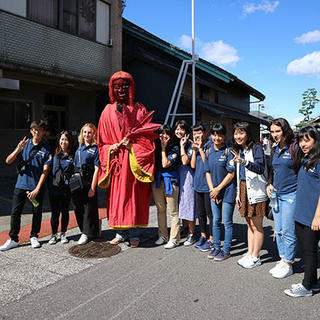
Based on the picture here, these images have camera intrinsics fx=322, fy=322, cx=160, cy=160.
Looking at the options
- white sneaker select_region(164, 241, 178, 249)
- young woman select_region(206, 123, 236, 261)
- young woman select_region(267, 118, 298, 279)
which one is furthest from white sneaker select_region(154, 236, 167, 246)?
young woman select_region(267, 118, 298, 279)

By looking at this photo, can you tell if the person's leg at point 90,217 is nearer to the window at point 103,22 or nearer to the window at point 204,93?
the window at point 103,22

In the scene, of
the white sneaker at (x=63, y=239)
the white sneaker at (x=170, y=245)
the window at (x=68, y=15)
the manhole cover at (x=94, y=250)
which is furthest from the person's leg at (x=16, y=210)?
the window at (x=68, y=15)

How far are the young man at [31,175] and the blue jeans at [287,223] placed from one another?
9.95 ft

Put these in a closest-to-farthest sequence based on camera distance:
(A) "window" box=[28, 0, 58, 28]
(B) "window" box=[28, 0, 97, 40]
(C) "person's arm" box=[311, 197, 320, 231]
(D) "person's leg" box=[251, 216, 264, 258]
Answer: (C) "person's arm" box=[311, 197, 320, 231] < (D) "person's leg" box=[251, 216, 264, 258] < (A) "window" box=[28, 0, 58, 28] < (B) "window" box=[28, 0, 97, 40]

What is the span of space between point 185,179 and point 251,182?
43.5 inches

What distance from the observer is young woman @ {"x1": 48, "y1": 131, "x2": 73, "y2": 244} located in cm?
445

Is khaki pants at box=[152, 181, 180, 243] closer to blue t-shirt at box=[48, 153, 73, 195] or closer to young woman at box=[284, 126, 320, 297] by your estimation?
blue t-shirt at box=[48, 153, 73, 195]

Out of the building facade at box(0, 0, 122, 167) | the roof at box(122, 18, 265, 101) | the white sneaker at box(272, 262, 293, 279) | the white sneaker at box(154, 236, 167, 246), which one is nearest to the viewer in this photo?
the white sneaker at box(272, 262, 293, 279)

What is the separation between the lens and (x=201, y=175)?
4.31 metres

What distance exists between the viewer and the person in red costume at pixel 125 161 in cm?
434

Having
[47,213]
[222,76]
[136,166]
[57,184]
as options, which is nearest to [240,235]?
[136,166]

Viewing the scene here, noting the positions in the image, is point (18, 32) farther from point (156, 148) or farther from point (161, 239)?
point (161, 239)

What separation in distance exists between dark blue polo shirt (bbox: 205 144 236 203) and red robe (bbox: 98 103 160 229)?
83 centimetres

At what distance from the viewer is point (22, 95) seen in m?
10.5
